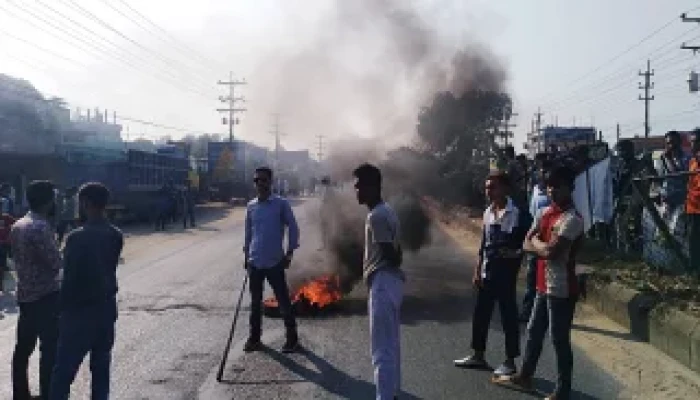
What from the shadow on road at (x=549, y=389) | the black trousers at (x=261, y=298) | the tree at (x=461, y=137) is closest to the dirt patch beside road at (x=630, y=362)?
the shadow on road at (x=549, y=389)

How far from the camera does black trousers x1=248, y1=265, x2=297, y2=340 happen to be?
7.00 metres

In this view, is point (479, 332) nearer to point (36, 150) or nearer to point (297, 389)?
point (297, 389)

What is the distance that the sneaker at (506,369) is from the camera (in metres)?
6.01

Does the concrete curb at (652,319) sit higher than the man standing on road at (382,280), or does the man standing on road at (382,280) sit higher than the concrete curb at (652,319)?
the man standing on road at (382,280)

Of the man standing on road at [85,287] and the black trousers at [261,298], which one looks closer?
the man standing on road at [85,287]

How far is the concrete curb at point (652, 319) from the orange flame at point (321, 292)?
10.8 feet

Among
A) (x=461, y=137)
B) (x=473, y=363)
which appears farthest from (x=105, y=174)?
(x=473, y=363)

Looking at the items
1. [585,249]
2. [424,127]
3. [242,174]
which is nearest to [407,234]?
[585,249]

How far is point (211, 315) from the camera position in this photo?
345 inches

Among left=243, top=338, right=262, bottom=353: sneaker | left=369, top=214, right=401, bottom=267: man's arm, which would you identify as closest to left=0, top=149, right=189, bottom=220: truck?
left=243, top=338, right=262, bottom=353: sneaker

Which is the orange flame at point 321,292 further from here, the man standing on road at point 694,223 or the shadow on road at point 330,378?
the man standing on road at point 694,223

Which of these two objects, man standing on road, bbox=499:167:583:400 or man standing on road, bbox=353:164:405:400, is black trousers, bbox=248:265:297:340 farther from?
man standing on road, bbox=499:167:583:400

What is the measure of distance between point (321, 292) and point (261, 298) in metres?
1.88

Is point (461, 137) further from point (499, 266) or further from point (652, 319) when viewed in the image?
point (499, 266)
